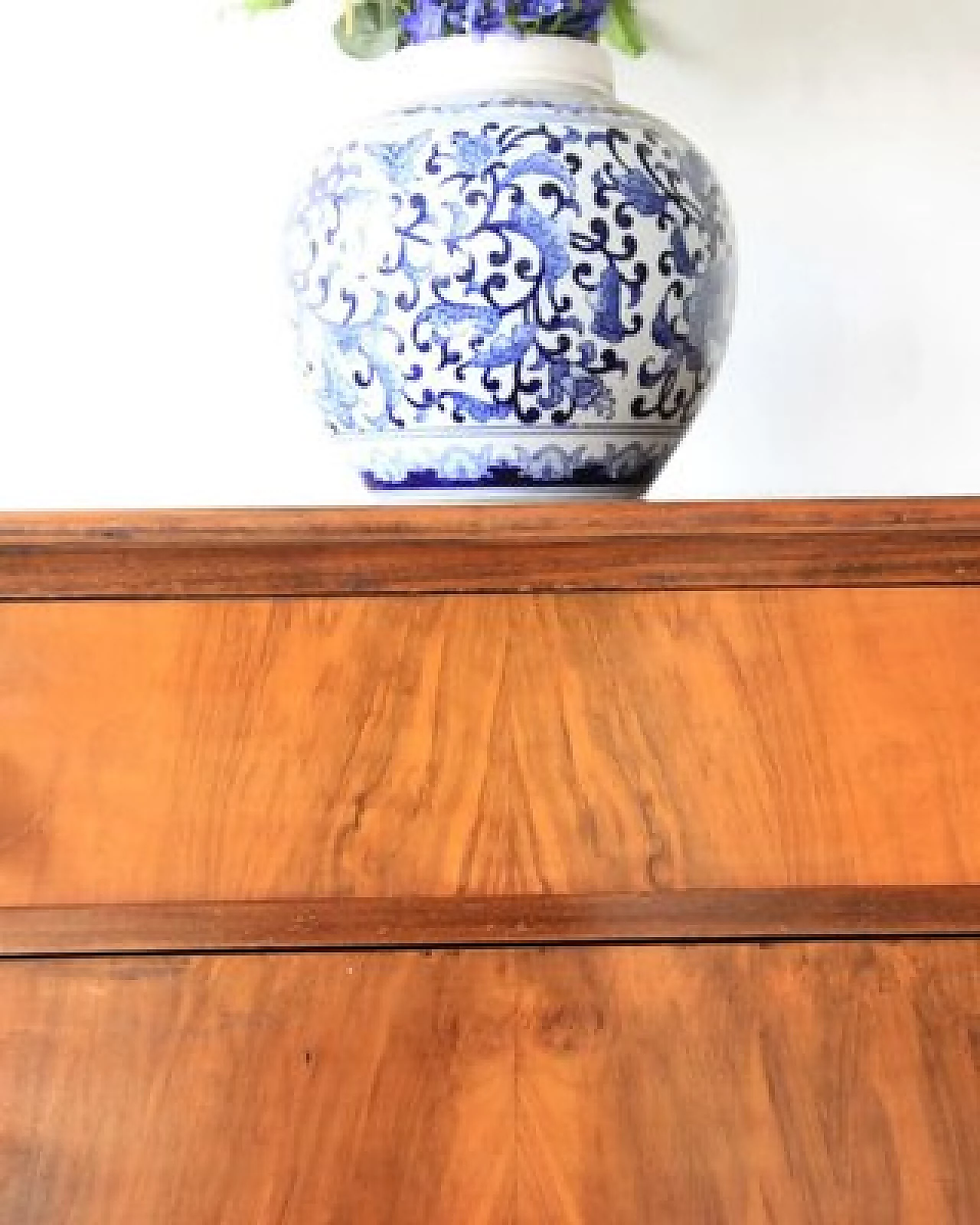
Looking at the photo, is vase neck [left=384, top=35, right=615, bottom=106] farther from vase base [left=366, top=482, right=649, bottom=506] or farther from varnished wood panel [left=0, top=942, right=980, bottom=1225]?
varnished wood panel [left=0, top=942, right=980, bottom=1225]

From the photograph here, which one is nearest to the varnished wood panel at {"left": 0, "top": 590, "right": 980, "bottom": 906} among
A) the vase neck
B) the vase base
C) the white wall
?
the vase base

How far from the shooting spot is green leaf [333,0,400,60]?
0.85 m

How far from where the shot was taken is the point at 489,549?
64cm

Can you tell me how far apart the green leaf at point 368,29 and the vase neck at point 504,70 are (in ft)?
0.27

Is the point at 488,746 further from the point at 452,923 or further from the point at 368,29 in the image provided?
the point at 368,29

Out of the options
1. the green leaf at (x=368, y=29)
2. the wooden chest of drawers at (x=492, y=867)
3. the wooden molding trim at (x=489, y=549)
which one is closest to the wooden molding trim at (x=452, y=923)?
the wooden chest of drawers at (x=492, y=867)

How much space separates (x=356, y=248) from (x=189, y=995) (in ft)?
1.15

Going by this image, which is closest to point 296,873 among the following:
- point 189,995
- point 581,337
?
point 189,995

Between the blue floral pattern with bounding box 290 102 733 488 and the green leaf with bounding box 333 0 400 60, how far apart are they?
0.44ft

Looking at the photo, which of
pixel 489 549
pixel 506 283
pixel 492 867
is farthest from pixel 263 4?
pixel 492 867

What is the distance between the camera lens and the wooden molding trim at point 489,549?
63 centimetres

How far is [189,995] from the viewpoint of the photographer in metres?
0.58

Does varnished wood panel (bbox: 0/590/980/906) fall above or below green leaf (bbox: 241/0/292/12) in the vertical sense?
below

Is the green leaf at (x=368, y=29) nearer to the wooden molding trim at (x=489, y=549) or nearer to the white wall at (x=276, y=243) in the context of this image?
the white wall at (x=276, y=243)
